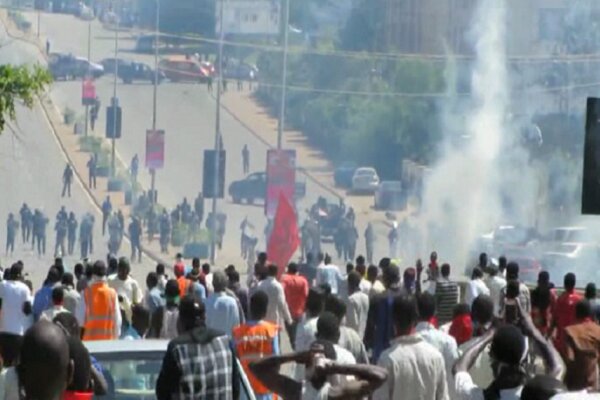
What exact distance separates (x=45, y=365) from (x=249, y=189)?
61.7 meters

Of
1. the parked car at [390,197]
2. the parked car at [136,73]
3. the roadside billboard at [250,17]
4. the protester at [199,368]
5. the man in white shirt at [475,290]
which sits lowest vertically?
the parked car at [390,197]

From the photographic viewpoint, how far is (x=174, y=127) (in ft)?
238

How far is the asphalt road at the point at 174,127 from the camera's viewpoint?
67438mm

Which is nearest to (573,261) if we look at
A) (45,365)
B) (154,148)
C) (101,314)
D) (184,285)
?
(154,148)

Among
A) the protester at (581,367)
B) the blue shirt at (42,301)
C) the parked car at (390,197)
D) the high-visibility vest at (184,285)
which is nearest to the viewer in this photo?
the protester at (581,367)

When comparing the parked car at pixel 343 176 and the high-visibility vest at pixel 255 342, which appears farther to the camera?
the parked car at pixel 343 176

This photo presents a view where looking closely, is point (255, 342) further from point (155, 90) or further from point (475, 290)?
point (155, 90)

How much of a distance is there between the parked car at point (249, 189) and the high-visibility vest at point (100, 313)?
50746 mm

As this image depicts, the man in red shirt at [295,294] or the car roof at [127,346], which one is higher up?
the car roof at [127,346]

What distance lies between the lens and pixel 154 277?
1848cm

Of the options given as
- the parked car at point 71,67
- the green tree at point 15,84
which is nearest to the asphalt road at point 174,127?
the parked car at point 71,67

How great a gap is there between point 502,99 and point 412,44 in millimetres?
4751

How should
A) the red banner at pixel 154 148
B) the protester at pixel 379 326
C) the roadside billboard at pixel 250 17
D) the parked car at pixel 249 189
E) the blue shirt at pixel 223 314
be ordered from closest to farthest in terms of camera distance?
the protester at pixel 379 326 < the blue shirt at pixel 223 314 < the red banner at pixel 154 148 < the parked car at pixel 249 189 < the roadside billboard at pixel 250 17

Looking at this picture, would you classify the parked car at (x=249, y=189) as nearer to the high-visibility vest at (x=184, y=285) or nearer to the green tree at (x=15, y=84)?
the green tree at (x=15, y=84)
